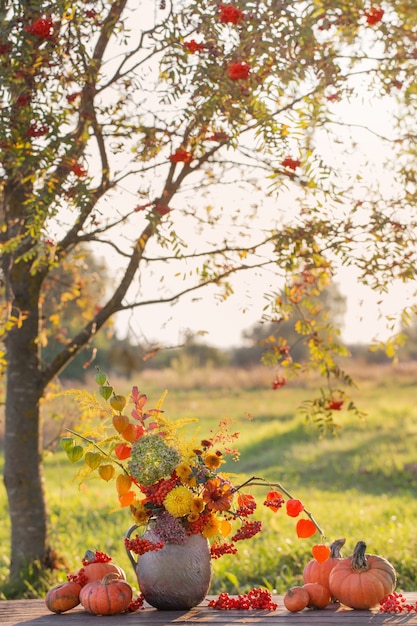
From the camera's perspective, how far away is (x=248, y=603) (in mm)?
3545

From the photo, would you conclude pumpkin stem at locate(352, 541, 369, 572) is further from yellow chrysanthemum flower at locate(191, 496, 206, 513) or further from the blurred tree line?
the blurred tree line

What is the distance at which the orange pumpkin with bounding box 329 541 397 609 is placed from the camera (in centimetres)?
340

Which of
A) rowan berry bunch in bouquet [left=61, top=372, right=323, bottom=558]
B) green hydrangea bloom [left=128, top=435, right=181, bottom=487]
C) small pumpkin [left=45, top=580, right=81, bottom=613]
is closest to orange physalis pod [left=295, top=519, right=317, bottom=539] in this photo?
rowan berry bunch in bouquet [left=61, top=372, right=323, bottom=558]

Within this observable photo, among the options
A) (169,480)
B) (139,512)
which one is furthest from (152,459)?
(139,512)

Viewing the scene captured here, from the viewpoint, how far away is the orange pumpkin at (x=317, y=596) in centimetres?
350

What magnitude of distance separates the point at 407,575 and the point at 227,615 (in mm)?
3753

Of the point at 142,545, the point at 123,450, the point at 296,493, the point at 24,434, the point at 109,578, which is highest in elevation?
the point at 24,434

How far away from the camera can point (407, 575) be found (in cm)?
677

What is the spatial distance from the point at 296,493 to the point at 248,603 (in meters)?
7.81

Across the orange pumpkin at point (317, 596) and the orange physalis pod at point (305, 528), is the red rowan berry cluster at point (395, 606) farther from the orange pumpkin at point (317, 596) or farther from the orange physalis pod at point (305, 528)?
the orange physalis pod at point (305, 528)

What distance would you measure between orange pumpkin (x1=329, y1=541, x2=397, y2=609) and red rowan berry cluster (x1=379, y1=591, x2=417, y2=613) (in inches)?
0.9

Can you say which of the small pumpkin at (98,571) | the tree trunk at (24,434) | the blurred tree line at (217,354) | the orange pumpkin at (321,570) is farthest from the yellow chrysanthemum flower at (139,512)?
the blurred tree line at (217,354)

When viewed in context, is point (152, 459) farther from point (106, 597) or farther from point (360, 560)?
point (360, 560)

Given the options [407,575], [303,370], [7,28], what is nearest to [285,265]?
[303,370]
